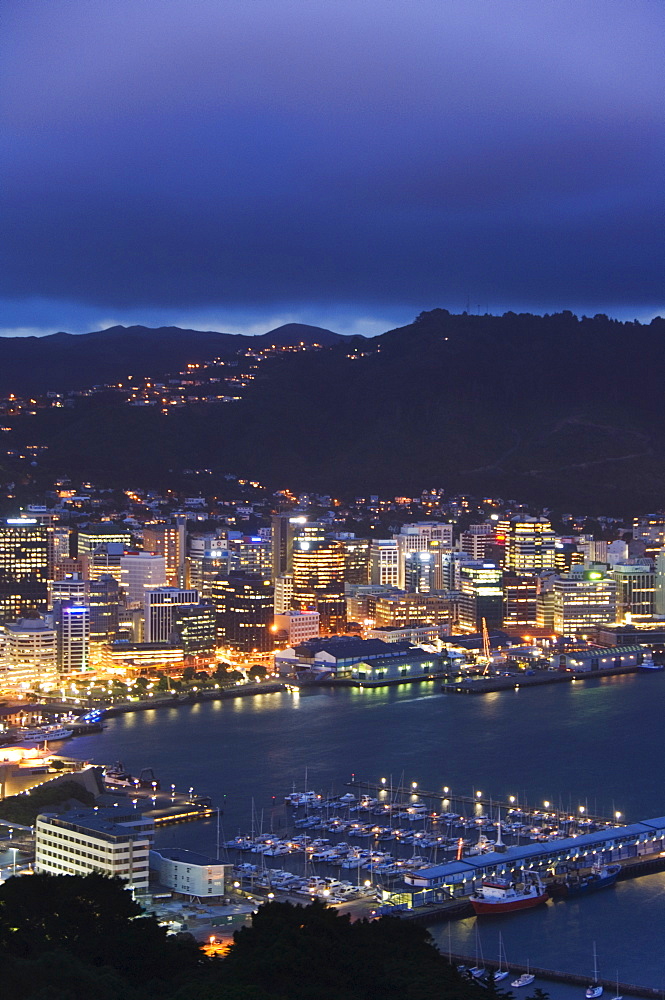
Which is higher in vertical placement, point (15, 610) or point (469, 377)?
point (469, 377)

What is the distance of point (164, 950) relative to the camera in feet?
21.0

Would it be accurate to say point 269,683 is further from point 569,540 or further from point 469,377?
point 469,377

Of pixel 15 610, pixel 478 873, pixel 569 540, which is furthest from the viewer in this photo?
pixel 569 540

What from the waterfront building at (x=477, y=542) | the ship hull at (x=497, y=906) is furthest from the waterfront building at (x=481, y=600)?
the ship hull at (x=497, y=906)

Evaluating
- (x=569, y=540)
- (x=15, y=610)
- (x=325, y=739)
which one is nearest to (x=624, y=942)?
(x=325, y=739)

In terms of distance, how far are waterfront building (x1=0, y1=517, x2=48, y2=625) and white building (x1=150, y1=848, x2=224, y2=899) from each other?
452 inches

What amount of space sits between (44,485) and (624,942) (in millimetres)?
24640

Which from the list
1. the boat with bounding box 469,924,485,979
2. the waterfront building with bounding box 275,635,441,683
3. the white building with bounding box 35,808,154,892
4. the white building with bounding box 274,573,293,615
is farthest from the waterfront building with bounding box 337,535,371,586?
the boat with bounding box 469,924,485,979

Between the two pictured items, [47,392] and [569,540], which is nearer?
[569,540]

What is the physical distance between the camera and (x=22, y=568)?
70.7ft

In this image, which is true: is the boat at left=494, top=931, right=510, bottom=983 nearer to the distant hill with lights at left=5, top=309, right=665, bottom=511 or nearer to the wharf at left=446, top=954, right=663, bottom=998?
the wharf at left=446, top=954, right=663, bottom=998

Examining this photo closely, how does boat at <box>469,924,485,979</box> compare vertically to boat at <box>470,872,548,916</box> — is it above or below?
below

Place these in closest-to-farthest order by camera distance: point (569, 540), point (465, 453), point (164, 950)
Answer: point (164, 950), point (569, 540), point (465, 453)

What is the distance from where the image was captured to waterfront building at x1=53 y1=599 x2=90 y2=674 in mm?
18000
